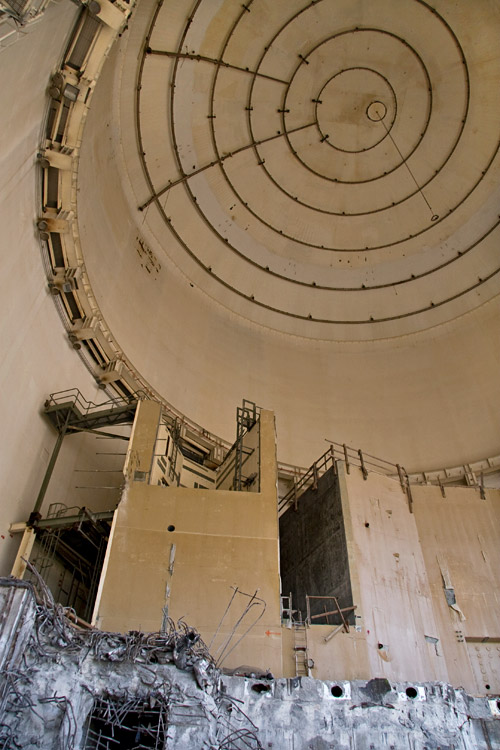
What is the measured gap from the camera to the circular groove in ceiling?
66.6 feet

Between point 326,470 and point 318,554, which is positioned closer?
point 318,554

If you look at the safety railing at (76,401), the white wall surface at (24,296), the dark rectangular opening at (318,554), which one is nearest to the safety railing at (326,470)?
the dark rectangular opening at (318,554)

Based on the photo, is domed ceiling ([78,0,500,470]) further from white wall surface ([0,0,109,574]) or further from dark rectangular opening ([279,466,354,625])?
dark rectangular opening ([279,466,354,625])

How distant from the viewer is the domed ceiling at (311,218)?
18641mm

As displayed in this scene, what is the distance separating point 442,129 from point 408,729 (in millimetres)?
22473

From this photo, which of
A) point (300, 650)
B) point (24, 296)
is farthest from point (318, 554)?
point (24, 296)

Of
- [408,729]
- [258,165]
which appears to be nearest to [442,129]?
[258,165]

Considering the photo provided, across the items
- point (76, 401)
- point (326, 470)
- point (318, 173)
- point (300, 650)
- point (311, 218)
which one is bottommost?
point (300, 650)

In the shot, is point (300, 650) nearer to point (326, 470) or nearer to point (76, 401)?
point (326, 470)

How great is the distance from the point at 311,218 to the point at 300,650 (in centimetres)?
1915

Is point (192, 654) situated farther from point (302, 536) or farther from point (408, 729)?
point (302, 536)

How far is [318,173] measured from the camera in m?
23.8

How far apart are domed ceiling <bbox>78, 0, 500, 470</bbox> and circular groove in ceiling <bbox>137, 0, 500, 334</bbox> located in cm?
8

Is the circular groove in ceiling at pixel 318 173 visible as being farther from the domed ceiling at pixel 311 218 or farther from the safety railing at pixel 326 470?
the safety railing at pixel 326 470
